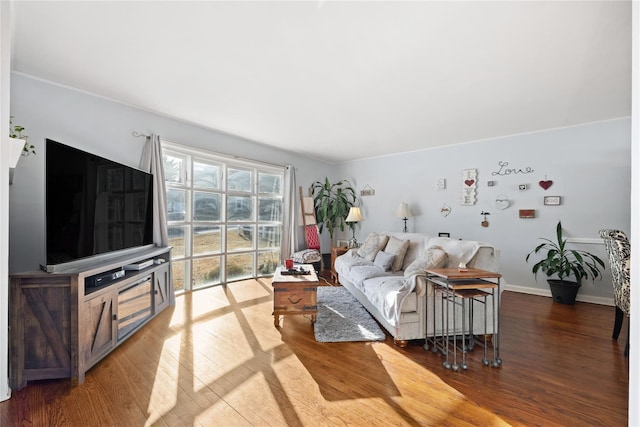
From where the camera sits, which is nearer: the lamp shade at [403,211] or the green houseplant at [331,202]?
the lamp shade at [403,211]

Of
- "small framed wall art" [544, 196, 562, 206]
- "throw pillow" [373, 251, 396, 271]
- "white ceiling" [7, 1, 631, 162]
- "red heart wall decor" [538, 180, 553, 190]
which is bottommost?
"throw pillow" [373, 251, 396, 271]

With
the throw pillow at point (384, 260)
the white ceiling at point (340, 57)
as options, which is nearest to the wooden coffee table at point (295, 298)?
the throw pillow at point (384, 260)

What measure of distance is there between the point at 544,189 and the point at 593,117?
105cm

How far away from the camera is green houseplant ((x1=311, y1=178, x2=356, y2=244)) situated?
5.85 metres

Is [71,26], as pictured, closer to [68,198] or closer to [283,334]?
[68,198]

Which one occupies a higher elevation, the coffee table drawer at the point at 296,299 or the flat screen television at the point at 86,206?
the flat screen television at the point at 86,206

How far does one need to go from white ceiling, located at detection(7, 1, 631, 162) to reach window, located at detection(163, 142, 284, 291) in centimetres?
84

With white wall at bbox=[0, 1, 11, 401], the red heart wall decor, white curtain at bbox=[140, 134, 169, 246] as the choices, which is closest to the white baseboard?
the red heart wall decor

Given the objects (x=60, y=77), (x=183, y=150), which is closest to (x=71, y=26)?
(x=60, y=77)

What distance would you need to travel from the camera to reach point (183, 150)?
12.4 feet

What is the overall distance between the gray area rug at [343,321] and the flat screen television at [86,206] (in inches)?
83.1

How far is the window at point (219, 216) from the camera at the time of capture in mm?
3807

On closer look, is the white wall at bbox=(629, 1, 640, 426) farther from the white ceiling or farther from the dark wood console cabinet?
the dark wood console cabinet

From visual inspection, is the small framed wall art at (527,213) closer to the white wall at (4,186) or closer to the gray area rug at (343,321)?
the gray area rug at (343,321)
